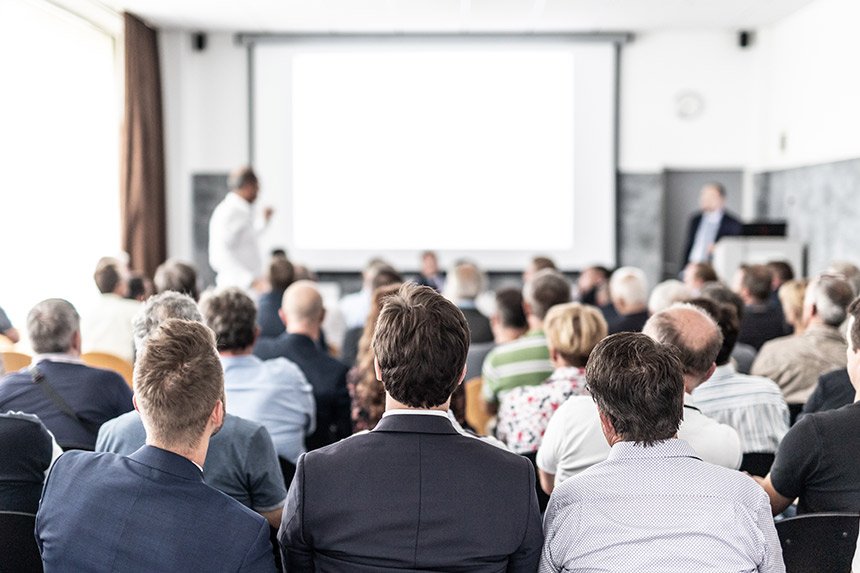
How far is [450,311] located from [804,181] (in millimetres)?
7657

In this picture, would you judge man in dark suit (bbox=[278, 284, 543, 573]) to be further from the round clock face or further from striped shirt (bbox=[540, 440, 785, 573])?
the round clock face

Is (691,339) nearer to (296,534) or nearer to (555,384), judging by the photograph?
(555,384)

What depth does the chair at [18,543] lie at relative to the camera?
1.97 meters

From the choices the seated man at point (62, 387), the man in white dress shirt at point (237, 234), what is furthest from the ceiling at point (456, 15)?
the seated man at point (62, 387)

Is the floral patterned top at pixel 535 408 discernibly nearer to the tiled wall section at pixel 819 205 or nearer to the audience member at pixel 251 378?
the audience member at pixel 251 378

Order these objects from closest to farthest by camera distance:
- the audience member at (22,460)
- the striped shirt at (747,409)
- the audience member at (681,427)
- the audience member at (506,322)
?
the audience member at (22,460) < the audience member at (681,427) < the striped shirt at (747,409) < the audience member at (506,322)

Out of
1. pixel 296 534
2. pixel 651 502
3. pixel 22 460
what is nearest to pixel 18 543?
pixel 22 460

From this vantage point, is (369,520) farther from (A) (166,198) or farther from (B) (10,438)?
(A) (166,198)

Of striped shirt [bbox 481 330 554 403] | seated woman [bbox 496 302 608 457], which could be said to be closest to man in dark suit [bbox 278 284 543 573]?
seated woman [bbox 496 302 608 457]

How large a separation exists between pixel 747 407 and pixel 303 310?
190 centimetres

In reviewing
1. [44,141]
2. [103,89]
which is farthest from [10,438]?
[103,89]

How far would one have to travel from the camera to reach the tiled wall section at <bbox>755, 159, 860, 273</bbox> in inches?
296

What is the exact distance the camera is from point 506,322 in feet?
14.2

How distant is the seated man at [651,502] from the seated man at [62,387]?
1581 mm
